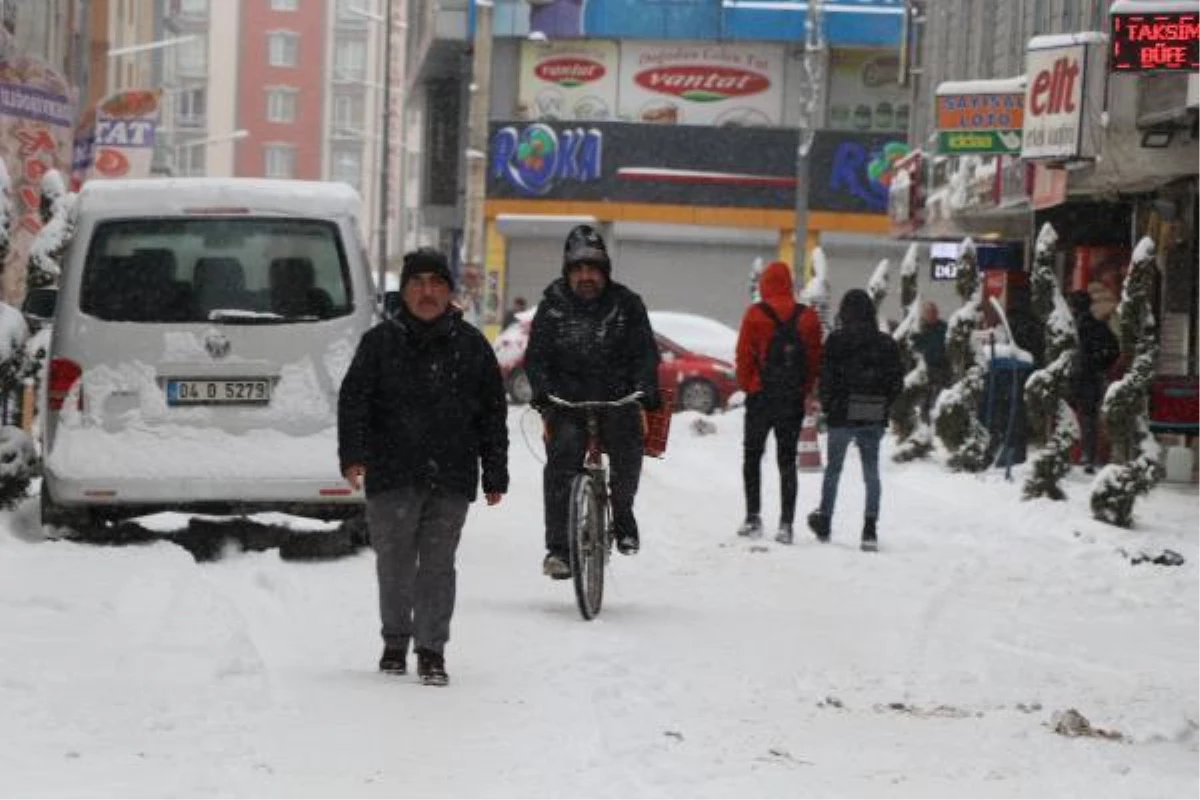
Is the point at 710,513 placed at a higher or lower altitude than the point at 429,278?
lower

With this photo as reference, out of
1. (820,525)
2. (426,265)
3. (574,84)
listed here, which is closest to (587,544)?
(426,265)

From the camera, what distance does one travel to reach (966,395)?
2378cm

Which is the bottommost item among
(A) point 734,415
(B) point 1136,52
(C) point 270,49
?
(A) point 734,415

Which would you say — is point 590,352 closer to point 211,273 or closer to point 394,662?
point 211,273

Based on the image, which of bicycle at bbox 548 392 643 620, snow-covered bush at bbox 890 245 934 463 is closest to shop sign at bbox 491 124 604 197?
snow-covered bush at bbox 890 245 934 463

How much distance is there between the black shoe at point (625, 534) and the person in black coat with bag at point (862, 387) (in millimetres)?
4098

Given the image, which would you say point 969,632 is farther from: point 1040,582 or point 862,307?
point 862,307

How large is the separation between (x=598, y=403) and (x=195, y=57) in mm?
124791

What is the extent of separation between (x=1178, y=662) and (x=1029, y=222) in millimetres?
22765

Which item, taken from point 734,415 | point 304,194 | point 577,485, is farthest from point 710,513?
point 734,415

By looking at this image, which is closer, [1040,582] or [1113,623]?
[1113,623]

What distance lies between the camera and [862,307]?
1664cm

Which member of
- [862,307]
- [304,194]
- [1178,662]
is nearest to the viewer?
[1178,662]

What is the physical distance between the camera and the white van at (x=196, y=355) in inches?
524
